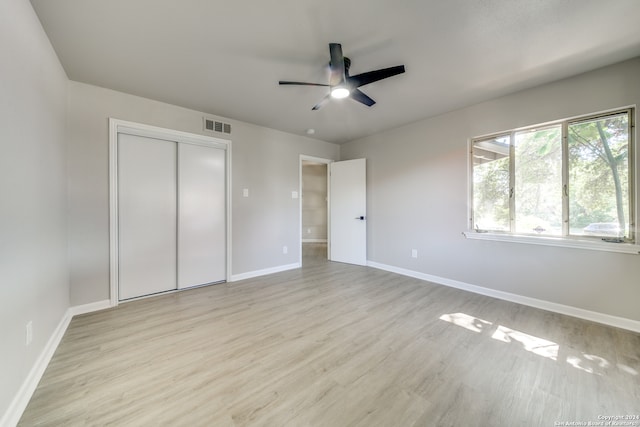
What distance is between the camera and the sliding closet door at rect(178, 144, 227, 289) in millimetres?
3178

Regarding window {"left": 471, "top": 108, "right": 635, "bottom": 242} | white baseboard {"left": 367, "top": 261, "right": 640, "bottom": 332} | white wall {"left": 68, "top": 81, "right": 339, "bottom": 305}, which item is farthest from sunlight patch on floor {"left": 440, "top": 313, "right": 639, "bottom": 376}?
white wall {"left": 68, "top": 81, "right": 339, "bottom": 305}

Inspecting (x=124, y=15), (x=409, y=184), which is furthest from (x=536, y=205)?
(x=124, y=15)

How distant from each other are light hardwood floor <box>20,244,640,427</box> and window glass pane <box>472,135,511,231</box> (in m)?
1.07

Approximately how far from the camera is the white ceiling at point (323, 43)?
1.59 metres

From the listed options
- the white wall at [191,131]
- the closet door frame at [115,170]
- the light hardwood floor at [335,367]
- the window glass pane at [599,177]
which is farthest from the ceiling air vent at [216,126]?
the window glass pane at [599,177]

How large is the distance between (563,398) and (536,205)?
2117mm

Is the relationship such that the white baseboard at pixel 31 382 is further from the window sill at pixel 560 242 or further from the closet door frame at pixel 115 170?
the window sill at pixel 560 242

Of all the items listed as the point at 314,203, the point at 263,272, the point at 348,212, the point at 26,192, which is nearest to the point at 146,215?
the point at 26,192

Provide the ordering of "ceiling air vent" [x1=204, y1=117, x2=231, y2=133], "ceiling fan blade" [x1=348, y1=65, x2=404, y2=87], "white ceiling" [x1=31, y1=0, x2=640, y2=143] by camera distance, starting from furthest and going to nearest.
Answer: "ceiling air vent" [x1=204, y1=117, x2=231, y2=133] → "ceiling fan blade" [x1=348, y1=65, x2=404, y2=87] → "white ceiling" [x1=31, y1=0, x2=640, y2=143]

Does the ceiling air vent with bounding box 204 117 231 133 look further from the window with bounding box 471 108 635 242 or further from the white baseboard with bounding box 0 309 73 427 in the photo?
the window with bounding box 471 108 635 242

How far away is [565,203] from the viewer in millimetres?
2541

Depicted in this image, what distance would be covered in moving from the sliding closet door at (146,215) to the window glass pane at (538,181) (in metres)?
4.48

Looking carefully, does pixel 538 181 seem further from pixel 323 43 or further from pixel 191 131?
pixel 191 131

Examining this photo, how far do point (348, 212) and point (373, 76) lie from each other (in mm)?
2962
